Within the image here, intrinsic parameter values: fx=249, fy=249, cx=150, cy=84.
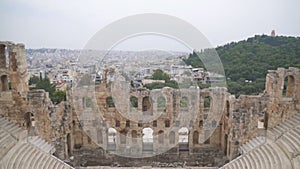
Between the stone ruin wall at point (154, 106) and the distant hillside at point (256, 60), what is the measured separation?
729 centimetres

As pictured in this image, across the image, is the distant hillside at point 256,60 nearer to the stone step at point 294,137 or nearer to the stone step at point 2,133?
the stone step at point 294,137

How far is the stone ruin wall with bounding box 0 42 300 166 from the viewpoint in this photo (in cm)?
1200

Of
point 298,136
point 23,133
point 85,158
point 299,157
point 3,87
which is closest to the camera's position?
point 299,157

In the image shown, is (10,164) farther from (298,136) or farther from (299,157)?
(298,136)

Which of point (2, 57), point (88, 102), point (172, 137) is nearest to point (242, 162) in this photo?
point (172, 137)

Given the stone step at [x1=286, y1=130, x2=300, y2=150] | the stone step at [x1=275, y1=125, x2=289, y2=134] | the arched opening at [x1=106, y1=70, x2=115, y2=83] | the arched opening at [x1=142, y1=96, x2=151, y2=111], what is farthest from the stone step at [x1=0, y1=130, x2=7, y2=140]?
the stone step at [x1=275, y1=125, x2=289, y2=134]

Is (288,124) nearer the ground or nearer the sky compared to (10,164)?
nearer the sky

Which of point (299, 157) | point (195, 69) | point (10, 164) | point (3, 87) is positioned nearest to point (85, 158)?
point (10, 164)

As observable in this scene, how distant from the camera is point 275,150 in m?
10.2

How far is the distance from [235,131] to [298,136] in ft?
8.57

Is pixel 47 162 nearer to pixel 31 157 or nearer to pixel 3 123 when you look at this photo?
pixel 31 157

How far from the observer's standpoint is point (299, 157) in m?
9.06

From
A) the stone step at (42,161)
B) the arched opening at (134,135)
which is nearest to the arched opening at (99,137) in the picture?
the arched opening at (134,135)

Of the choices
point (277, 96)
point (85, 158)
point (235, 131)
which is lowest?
point (85, 158)
